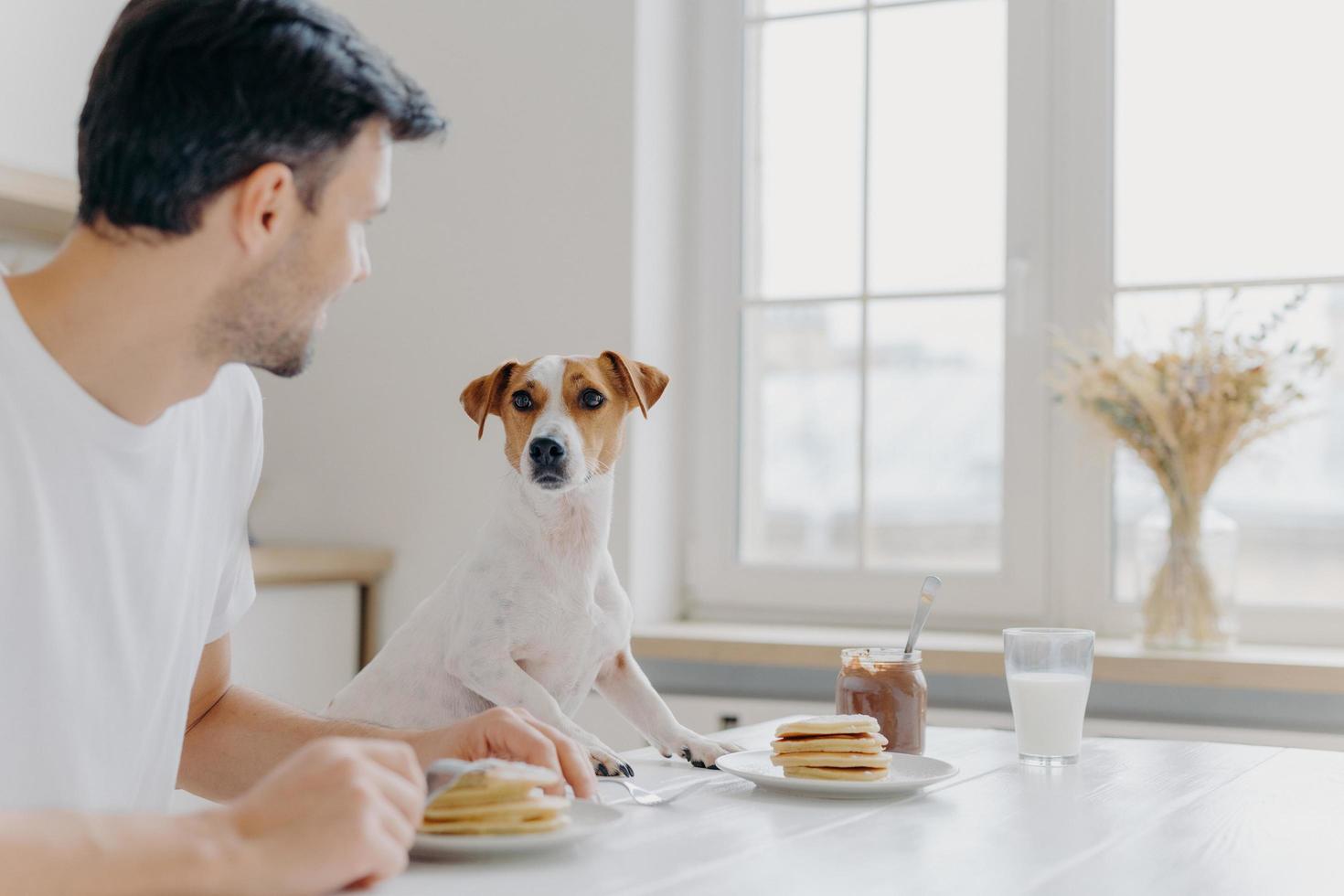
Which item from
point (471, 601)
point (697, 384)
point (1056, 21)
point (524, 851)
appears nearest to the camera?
point (524, 851)

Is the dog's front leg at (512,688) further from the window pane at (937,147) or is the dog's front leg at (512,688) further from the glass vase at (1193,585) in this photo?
the window pane at (937,147)

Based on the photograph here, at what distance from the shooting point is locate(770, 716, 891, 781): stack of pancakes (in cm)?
111

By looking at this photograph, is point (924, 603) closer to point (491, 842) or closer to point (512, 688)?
point (512, 688)

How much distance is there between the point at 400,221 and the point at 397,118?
6.79 feet

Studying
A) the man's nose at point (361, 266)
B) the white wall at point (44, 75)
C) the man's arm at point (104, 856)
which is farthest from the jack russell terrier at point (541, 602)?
the white wall at point (44, 75)

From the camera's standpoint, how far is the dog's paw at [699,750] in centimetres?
132

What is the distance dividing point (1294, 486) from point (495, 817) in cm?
206

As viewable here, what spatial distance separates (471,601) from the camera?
1.51 m

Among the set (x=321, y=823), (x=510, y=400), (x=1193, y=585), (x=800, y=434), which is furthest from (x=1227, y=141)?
(x=321, y=823)

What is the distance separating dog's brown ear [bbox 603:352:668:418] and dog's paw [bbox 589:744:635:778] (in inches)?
21.1

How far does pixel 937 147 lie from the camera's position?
9.14ft

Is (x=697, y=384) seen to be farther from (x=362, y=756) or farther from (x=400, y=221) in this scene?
(x=362, y=756)

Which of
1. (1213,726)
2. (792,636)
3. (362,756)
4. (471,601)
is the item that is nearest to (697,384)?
(792,636)

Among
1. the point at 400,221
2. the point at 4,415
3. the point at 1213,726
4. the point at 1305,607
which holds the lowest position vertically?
the point at 1213,726
